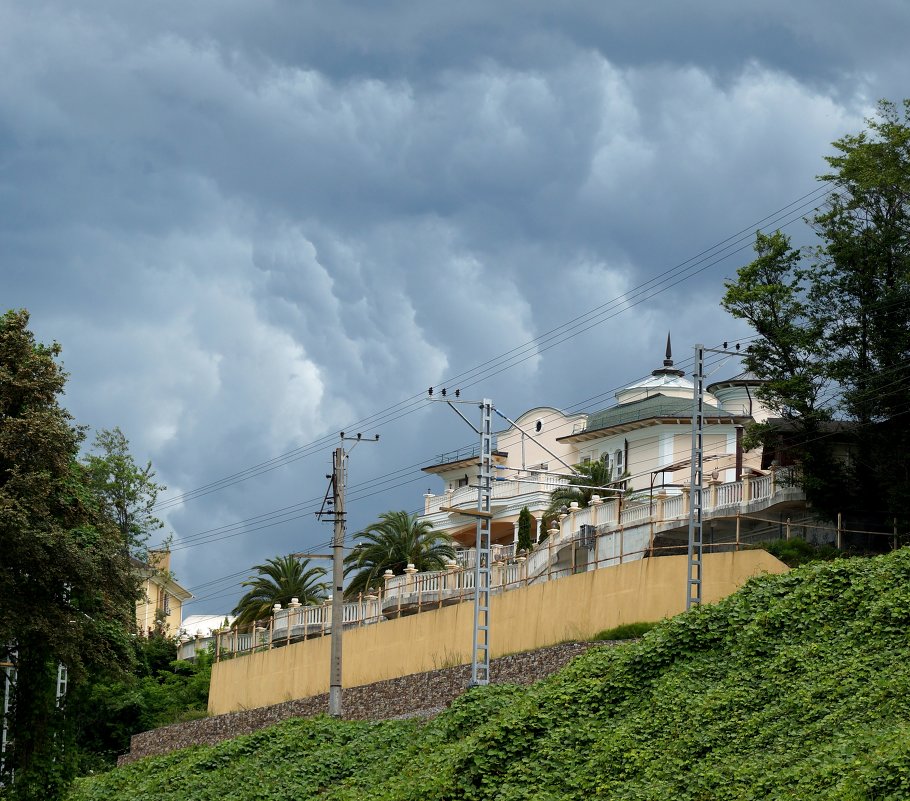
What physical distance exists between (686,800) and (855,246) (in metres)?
Result: 23.0

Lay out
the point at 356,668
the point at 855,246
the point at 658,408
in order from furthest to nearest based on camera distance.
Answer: the point at 658,408
the point at 356,668
the point at 855,246

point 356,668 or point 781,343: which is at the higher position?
point 781,343

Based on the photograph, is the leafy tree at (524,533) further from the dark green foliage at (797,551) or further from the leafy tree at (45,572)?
the leafy tree at (45,572)

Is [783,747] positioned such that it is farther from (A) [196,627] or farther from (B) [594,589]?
(A) [196,627]

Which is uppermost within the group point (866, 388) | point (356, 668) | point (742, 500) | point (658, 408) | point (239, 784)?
point (658, 408)

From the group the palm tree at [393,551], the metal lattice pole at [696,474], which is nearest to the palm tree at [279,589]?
the palm tree at [393,551]

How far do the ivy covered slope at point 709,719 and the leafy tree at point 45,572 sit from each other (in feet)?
16.8

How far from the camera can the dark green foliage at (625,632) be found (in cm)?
3291

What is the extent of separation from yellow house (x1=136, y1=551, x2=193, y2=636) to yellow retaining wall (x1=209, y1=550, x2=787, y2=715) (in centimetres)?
552

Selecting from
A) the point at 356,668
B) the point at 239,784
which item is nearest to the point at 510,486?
the point at 356,668

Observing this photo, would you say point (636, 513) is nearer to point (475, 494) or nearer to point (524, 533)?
point (524, 533)

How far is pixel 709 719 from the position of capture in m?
23.4

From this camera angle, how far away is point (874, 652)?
931 inches

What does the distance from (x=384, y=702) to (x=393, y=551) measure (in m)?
16.9
